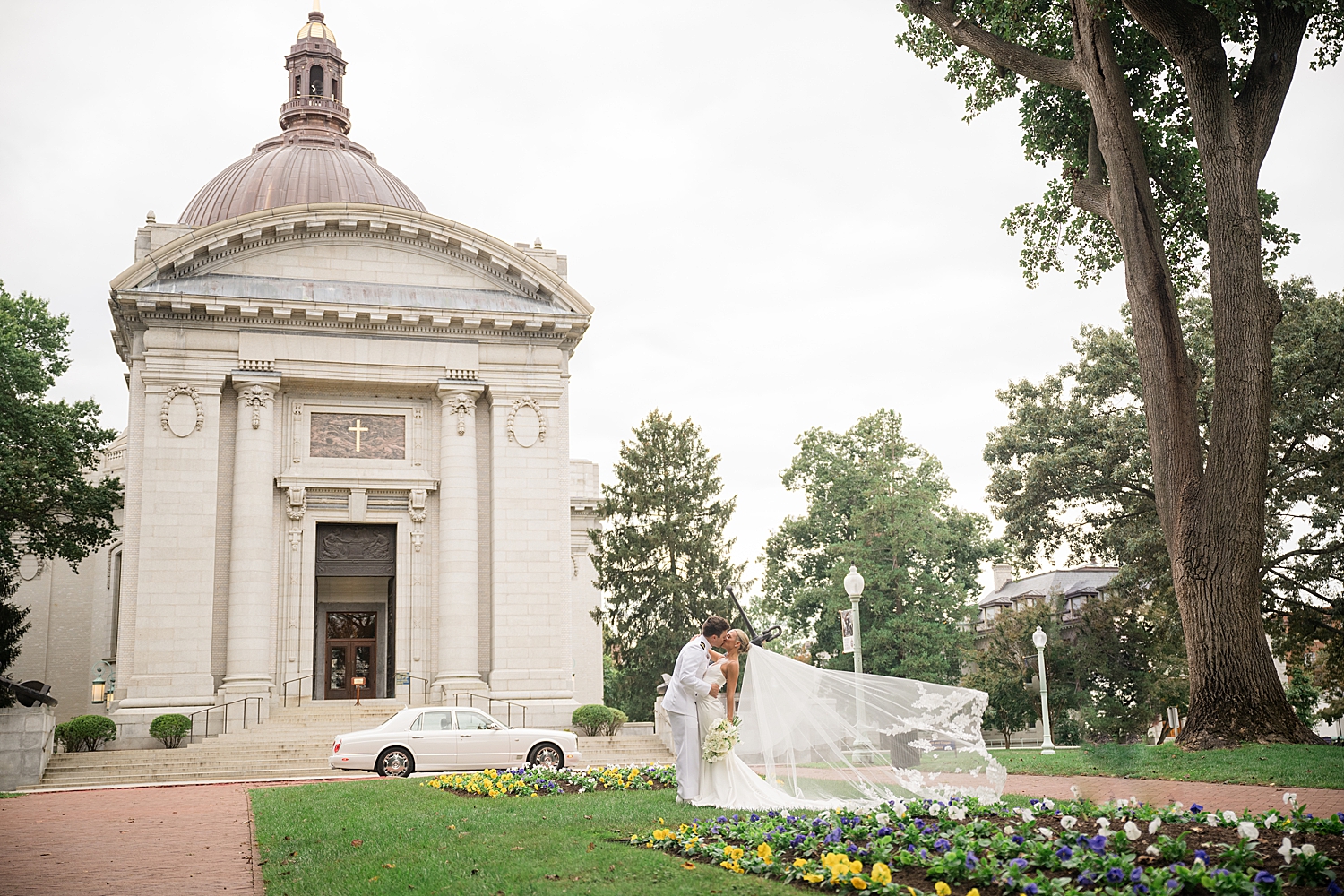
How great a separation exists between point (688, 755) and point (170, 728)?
62.0 feet

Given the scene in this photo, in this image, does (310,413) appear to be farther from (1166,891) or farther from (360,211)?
(1166,891)

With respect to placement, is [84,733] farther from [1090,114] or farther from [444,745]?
[1090,114]

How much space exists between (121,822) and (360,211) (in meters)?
21.9

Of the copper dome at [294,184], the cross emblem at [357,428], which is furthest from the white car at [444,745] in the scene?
the copper dome at [294,184]

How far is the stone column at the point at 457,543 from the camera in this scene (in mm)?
30312

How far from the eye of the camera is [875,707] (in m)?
11.0

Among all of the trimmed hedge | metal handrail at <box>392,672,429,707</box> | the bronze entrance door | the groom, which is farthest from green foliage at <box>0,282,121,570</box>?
the groom

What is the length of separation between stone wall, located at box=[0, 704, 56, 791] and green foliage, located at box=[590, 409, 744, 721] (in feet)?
70.1

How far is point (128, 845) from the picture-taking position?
11297 mm

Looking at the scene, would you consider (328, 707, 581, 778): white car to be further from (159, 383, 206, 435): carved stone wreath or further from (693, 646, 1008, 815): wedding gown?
(159, 383, 206, 435): carved stone wreath

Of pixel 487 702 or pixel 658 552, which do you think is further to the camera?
pixel 658 552

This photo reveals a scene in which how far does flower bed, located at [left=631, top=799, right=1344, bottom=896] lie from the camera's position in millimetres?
6055

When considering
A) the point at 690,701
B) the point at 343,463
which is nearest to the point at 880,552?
the point at 343,463

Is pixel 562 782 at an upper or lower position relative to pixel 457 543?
lower
